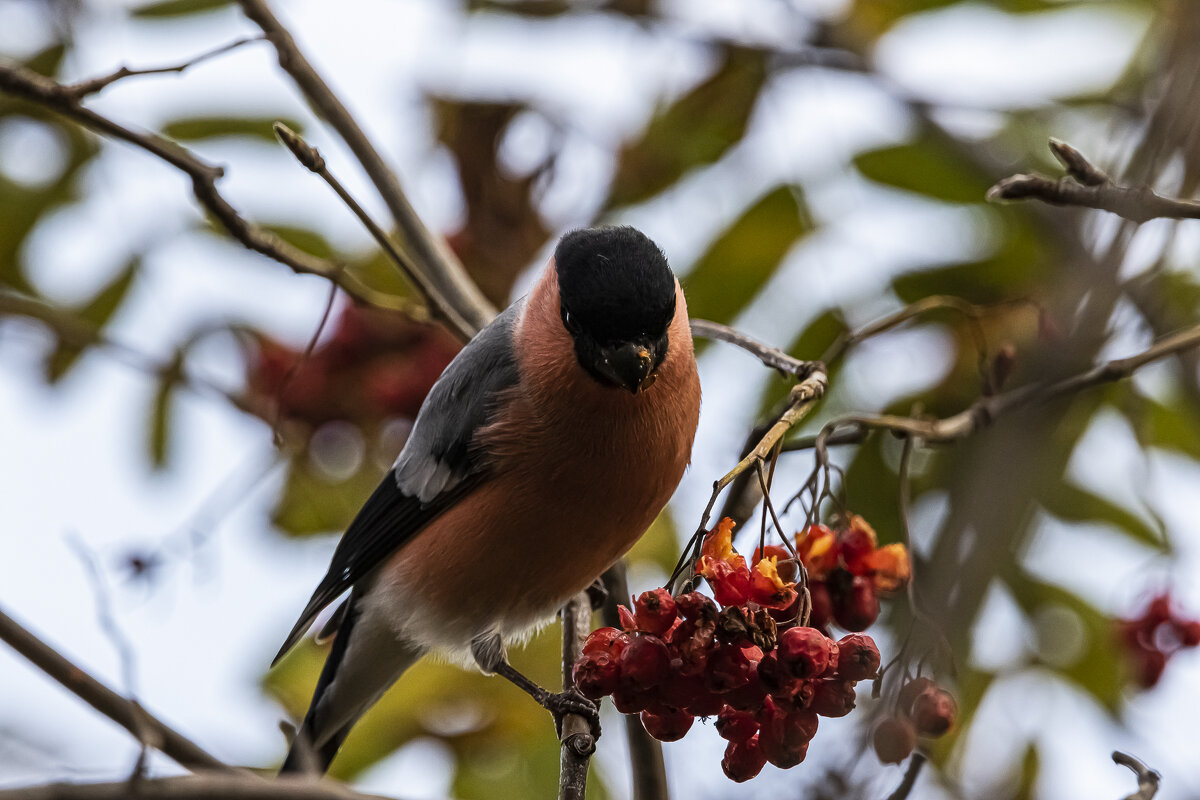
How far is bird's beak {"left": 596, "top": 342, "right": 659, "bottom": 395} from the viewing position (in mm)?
2828

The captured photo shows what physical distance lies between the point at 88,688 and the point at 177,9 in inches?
104

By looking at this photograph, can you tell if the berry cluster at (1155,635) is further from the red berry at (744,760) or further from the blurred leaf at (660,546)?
the red berry at (744,760)

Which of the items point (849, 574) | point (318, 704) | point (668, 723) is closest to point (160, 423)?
point (318, 704)

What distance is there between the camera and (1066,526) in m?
3.49

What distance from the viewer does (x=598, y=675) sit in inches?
90.2

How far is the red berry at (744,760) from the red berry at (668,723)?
0.40ft

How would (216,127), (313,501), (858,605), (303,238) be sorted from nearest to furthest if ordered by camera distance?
1. (858,605)
2. (216,127)
3. (303,238)
4. (313,501)

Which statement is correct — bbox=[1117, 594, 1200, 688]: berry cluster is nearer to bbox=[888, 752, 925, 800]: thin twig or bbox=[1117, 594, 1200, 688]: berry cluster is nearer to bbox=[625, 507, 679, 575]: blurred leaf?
bbox=[625, 507, 679, 575]: blurred leaf

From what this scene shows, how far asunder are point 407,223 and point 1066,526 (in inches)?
87.6

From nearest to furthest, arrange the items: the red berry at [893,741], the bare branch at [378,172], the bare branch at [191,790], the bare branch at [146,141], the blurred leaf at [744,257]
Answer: the bare branch at [191,790] → the red berry at [893,741] → the bare branch at [146,141] → the bare branch at [378,172] → the blurred leaf at [744,257]

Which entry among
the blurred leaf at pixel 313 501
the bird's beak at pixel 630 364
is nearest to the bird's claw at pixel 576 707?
the bird's beak at pixel 630 364

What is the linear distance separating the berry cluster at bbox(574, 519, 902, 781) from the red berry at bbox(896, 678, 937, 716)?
74 millimetres

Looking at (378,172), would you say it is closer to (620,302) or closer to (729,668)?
(620,302)

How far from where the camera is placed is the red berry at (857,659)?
2143 millimetres
